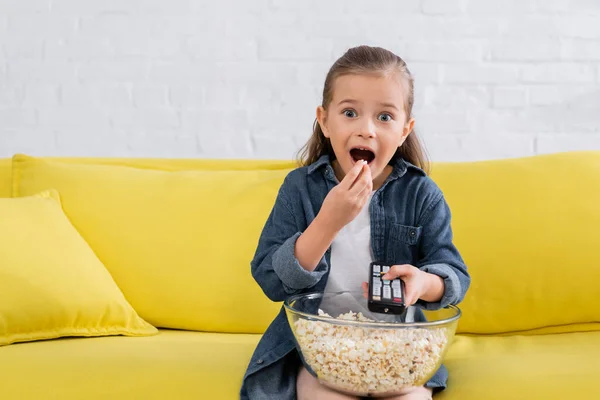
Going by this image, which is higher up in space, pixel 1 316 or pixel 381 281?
pixel 381 281

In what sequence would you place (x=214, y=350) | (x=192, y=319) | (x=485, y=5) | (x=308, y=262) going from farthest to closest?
(x=485, y=5) → (x=192, y=319) → (x=214, y=350) → (x=308, y=262)

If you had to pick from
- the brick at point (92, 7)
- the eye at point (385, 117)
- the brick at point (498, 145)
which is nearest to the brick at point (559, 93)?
the brick at point (498, 145)

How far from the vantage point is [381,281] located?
43.2 inches

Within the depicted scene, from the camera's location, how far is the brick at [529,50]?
2.18m

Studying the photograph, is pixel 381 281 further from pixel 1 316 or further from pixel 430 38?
pixel 430 38

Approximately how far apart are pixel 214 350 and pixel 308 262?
13.7 inches

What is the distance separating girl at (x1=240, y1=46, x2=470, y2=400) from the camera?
1167mm

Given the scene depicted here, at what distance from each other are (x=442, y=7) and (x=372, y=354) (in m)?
1.45

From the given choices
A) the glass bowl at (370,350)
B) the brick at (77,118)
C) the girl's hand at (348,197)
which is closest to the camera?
the glass bowl at (370,350)

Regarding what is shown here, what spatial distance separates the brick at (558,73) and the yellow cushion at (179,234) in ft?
3.07

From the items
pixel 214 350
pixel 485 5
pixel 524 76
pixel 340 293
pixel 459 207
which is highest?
pixel 485 5

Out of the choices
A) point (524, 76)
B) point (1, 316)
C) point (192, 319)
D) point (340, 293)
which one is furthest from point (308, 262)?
point (524, 76)

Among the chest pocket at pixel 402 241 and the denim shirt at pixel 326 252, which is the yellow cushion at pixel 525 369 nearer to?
the denim shirt at pixel 326 252

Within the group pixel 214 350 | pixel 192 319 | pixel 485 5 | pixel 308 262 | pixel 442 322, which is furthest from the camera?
pixel 485 5
